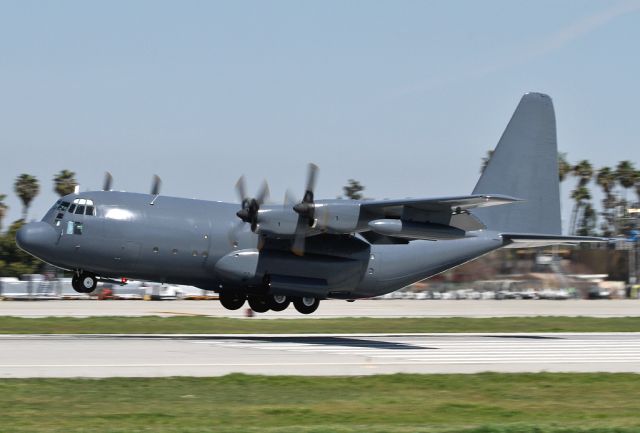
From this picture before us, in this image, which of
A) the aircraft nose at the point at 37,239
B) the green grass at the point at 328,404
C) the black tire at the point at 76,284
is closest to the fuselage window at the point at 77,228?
the aircraft nose at the point at 37,239

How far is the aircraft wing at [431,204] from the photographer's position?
25500 millimetres

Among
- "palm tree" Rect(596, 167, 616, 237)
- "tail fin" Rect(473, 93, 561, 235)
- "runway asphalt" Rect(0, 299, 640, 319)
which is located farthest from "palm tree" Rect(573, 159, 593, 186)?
"tail fin" Rect(473, 93, 561, 235)

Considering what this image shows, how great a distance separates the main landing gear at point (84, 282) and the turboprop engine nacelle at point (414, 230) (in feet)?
29.0

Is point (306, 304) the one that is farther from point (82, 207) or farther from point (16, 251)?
point (16, 251)

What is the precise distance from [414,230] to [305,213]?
3385 millimetres

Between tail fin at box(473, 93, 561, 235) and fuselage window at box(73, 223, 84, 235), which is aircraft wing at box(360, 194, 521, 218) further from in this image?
fuselage window at box(73, 223, 84, 235)

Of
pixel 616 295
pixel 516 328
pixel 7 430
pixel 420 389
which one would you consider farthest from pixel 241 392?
pixel 616 295

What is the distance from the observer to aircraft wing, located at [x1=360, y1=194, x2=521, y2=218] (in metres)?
25.5

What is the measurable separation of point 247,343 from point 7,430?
13.6 metres

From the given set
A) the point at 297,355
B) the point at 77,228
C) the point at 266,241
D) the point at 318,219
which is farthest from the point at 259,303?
the point at 297,355

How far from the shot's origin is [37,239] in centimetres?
2697

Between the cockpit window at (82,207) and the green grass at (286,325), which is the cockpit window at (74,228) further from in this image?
the green grass at (286,325)

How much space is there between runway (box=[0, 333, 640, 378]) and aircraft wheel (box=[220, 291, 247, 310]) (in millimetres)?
1396

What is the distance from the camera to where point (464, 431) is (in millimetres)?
13422
